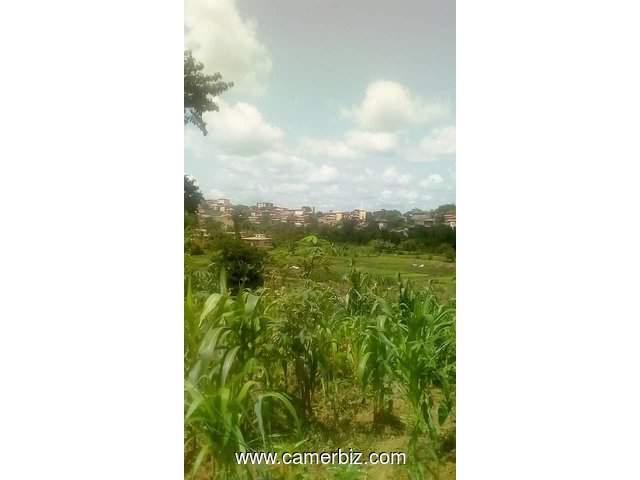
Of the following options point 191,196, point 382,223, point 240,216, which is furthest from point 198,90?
point 382,223

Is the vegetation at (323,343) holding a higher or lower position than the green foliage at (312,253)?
lower

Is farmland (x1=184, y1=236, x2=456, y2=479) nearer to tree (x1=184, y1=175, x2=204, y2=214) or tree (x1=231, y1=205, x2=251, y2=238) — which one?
tree (x1=231, y1=205, x2=251, y2=238)

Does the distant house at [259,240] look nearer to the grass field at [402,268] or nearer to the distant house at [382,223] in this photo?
the grass field at [402,268]

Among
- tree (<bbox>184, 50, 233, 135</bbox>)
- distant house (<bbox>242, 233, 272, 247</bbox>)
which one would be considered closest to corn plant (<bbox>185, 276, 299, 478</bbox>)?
distant house (<bbox>242, 233, 272, 247</bbox>)

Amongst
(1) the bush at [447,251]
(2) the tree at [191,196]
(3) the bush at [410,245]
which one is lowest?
(1) the bush at [447,251]

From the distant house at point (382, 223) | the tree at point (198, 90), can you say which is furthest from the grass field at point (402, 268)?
the tree at point (198, 90)
